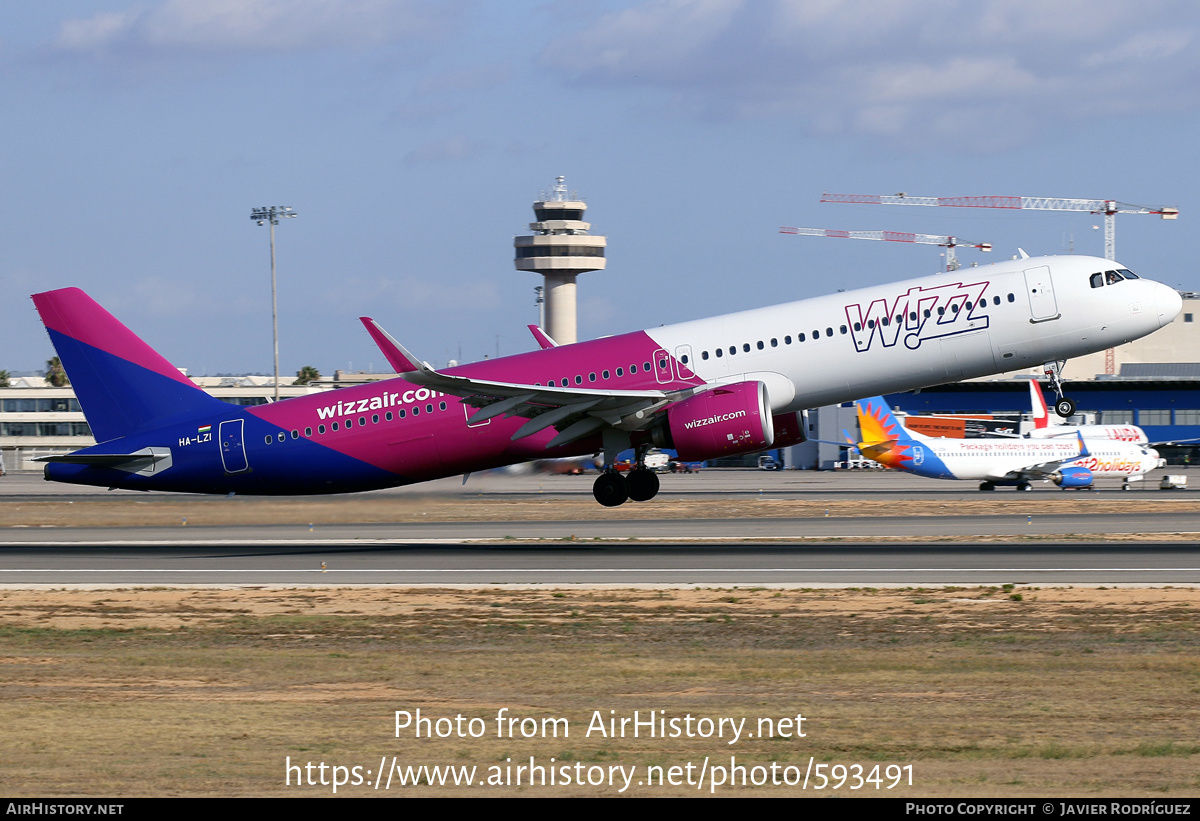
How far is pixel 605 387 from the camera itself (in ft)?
109

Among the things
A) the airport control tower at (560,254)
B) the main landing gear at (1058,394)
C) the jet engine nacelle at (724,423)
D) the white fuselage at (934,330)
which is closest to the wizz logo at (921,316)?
the white fuselage at (934,330)

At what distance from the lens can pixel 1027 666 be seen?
17.4 m

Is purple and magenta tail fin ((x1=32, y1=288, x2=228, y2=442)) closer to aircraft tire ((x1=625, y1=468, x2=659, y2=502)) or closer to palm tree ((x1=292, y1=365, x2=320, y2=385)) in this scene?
aircraft tire ((x1=625, y1=468, x2=659, y2=502))

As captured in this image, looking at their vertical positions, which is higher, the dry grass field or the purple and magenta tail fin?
the purple and magenta tail fin

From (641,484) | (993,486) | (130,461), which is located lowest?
(993,486)

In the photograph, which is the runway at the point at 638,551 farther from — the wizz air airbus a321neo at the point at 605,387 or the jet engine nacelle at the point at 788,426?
the jet engine nacelle at the point at 788,426

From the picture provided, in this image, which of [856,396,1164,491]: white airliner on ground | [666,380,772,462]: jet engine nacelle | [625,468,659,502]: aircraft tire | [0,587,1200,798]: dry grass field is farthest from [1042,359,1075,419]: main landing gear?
[856,396,1164,491]: white airliner on ground

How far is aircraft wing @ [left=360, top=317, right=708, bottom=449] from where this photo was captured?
31.1 metres

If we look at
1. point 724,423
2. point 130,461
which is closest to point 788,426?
point 724,423

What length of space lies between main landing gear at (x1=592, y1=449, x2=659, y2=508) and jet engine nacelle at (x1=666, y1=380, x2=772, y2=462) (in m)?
2.77

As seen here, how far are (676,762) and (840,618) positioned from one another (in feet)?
32.6

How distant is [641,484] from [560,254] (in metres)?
116

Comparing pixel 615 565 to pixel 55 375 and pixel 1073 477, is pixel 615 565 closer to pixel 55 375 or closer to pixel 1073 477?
pixel 1073 477
